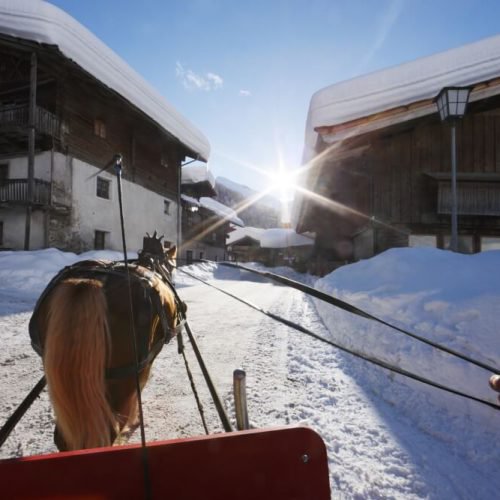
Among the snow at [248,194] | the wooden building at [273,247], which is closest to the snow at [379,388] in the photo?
the wooden building at [273,247]

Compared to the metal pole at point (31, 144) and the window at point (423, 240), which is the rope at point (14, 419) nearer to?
the window at point (423, 240)

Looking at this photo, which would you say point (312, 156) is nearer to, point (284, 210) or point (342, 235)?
point (342, 235)

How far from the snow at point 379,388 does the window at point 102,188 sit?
12200 mm

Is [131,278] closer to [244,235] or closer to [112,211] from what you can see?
[112,211]

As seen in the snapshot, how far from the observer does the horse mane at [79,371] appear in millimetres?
1386

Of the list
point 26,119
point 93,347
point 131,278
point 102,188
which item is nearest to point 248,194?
point 102,188

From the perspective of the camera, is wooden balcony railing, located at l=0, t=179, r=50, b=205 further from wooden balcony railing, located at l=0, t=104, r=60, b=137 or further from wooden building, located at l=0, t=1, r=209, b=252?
wooden balcony railing, located at l=0, t=104, r=60, b=137

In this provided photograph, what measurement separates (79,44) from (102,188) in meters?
6.65

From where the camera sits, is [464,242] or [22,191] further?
[22,191]

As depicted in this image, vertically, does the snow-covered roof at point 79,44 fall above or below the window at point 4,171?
above

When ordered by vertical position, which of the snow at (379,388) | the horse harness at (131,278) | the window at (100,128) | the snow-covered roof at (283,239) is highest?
the window at (100,128)

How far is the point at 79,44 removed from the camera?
Result: 39.1ft

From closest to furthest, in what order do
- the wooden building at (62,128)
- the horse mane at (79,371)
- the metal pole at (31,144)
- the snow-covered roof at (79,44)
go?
the horse mane at (79,371)
the snow-covered roof at (79,44)
the wooden building at (62,128)
the metal pole at (31,144)

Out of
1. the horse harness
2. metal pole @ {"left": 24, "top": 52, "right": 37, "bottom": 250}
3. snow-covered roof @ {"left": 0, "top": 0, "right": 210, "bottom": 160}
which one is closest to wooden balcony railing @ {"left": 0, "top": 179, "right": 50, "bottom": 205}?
metal pole @ {"left": 24, "top": 52, "right": 37, "bottom": 250}
